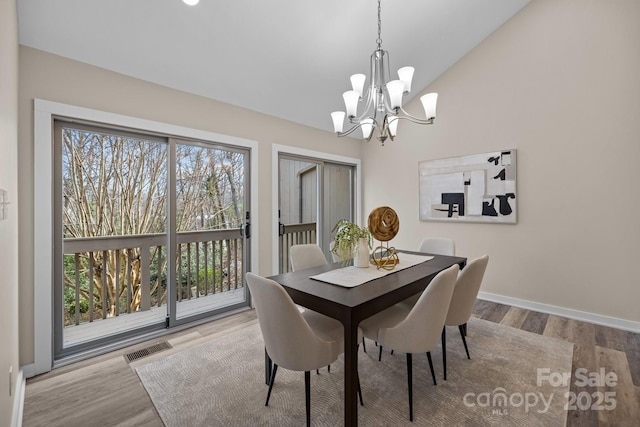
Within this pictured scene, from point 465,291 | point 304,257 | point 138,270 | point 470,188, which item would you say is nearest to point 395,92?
point 465,291

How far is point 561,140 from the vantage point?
3.06 meters

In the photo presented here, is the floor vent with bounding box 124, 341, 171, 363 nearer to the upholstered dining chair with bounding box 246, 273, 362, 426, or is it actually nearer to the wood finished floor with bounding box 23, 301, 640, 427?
the wood finished floor with bounding box 23, 301, 640, 427

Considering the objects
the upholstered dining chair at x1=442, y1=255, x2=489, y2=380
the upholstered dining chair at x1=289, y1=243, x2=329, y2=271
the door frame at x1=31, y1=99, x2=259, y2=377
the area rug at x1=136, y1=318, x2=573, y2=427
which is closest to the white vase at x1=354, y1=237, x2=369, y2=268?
the upholstered dining chair at x1=289, y1=243, x2=329, y2=271

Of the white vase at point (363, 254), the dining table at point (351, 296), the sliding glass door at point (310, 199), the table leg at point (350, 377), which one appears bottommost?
the table leg at point (350, 377)

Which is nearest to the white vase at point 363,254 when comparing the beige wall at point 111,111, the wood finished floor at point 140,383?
the wood finished floor at point 140,383

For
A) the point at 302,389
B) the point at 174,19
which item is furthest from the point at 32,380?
the point at 174,19

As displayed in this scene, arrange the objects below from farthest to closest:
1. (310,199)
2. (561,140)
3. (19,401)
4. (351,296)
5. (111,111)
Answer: (310,199), (561,140), (111,111), (19,401), (351,296)

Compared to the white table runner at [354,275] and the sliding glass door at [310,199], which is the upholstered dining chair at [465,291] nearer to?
the white table runner at [354,275]

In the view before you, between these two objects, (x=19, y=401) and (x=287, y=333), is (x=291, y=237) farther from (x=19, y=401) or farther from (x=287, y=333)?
(x=19, y=401)

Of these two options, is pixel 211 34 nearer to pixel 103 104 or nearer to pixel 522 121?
pixel 103 104

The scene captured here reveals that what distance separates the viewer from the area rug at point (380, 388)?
1.64 meters

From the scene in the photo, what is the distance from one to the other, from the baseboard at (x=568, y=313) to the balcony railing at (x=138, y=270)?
3.28 m

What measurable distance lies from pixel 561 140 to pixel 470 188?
39.9 inches

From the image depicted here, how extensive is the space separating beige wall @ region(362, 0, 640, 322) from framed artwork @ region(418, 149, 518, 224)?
0.36 feet
